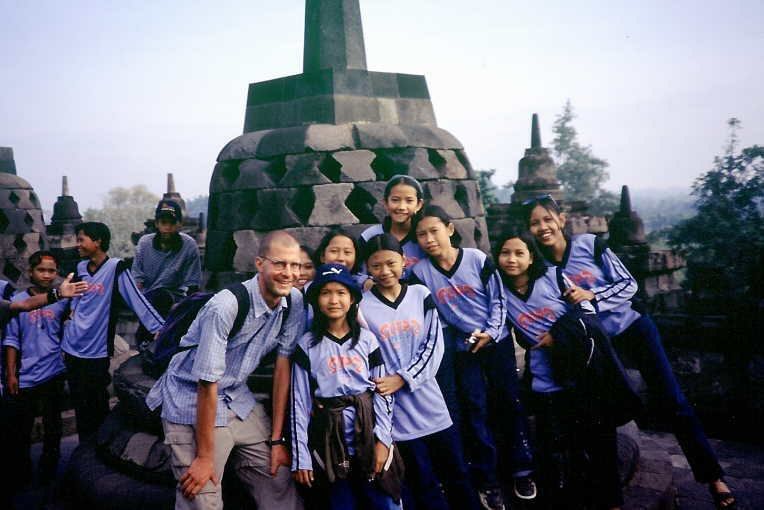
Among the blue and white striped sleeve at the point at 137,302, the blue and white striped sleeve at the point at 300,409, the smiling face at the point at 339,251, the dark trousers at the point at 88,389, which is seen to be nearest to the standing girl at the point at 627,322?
the smiling face at the point at 339,251

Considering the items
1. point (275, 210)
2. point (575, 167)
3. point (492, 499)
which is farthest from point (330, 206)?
point (575, 167)

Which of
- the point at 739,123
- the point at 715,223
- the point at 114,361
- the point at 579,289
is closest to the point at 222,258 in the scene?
the point at 579,289

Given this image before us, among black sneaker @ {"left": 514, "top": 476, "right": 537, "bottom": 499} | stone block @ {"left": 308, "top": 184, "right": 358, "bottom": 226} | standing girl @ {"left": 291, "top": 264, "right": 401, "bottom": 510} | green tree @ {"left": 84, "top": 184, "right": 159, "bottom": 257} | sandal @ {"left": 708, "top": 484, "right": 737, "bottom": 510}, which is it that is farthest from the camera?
green tree @ {"left": 84, "top": 184, "right": 159, "bottom": 257}

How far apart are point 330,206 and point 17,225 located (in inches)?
257

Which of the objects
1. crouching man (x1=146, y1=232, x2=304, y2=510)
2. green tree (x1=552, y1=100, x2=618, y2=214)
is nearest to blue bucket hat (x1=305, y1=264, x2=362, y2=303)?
crouching man (x1=146, y1=232, x2=304, y2=510)

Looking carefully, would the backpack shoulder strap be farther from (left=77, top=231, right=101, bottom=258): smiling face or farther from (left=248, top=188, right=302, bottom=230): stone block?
(left=77, top=231, right=101, bottom=258): smiling face

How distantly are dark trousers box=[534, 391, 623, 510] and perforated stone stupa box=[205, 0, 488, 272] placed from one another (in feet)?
5.05

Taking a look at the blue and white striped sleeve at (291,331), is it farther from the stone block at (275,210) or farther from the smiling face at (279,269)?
the stone block at (275,210)

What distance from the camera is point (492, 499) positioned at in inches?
127

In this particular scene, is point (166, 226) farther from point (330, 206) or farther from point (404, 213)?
point (404, 213)

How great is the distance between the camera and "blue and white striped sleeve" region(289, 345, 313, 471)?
2.72 meters

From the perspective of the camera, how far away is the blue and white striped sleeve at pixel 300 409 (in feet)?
8.93

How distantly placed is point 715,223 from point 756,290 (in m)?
15.6

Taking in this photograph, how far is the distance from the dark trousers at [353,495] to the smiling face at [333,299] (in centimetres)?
80
